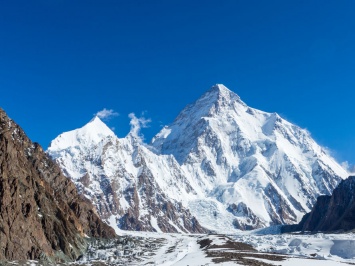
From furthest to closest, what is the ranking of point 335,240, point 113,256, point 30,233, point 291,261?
point 335,240 < point 113,256 < point 30,233 < point 291,261

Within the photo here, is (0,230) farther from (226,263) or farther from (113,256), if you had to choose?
(226,263)

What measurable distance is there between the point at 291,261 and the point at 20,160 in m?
73.4

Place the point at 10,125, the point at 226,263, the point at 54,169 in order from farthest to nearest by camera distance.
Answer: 1. the point at 54,169
2. the point at 10,125
3. the point at 226,263

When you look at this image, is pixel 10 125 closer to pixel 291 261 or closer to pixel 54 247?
pixel 54 247

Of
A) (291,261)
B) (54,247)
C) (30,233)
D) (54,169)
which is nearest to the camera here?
(291,261)

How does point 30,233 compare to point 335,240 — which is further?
point 335,240

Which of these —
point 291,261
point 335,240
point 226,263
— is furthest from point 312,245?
point 226,263

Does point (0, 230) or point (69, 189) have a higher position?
point (69, 189)

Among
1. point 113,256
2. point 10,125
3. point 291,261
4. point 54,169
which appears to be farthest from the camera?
point 54,169

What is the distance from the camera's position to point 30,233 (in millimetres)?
98250

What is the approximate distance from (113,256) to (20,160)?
3517cm

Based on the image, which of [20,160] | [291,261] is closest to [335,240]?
[291,261]

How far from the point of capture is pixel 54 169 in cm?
17100

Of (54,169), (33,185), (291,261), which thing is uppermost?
(54,169)
